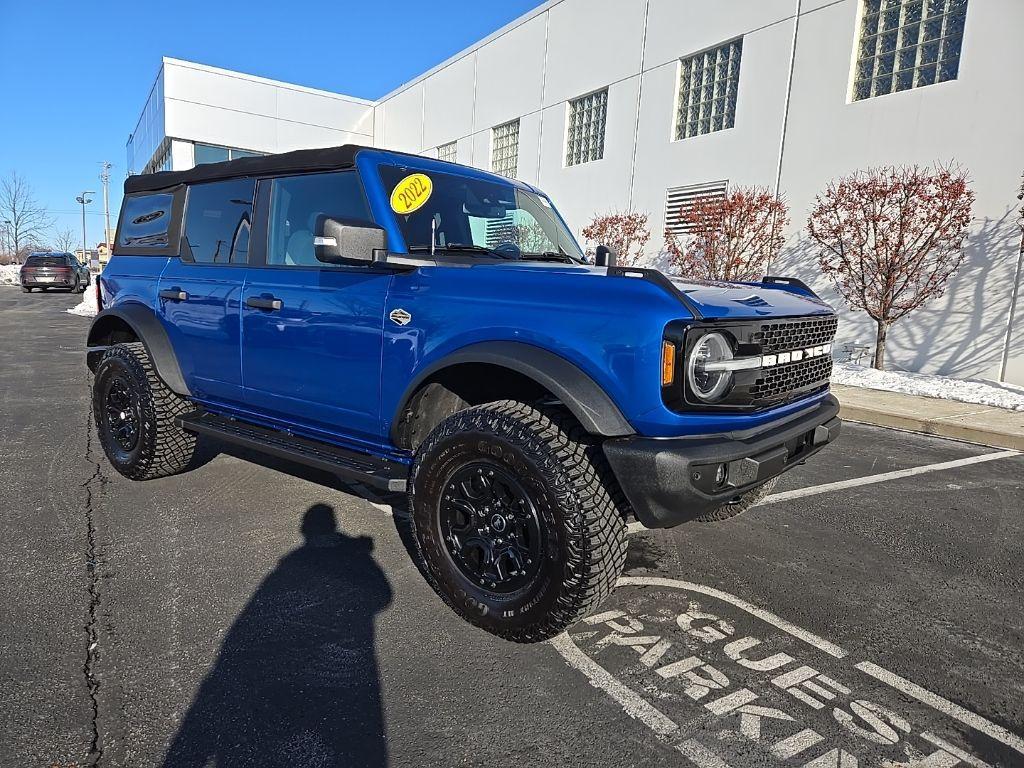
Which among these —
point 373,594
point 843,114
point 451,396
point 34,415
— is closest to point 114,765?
point 373,594

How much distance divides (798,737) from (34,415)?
705 centimetres

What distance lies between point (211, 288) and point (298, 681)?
2.47 m

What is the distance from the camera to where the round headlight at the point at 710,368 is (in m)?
2.45

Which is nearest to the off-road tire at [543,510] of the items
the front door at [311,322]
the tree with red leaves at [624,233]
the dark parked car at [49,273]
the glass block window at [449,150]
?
the front door at [311,322]

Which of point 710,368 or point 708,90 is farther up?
point 708,90

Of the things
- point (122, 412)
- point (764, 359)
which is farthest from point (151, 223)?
point (764, 359)

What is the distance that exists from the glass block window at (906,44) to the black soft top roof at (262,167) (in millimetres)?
9921

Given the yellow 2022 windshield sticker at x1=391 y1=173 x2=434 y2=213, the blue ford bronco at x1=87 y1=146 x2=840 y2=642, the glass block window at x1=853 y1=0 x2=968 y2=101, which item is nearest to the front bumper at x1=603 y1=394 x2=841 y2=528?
the blue ford bronco at x1=87 y1=146 x2=840 y2=642

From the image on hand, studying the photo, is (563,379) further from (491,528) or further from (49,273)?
(49,273)

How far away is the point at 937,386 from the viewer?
357 inches

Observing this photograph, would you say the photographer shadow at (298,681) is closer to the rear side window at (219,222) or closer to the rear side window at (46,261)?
the rear side window at (219,222)

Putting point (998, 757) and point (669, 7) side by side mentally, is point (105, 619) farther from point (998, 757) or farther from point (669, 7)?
point (669, 7)

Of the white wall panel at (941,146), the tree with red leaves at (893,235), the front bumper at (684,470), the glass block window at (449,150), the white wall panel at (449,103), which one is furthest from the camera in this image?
the glass block window at (449,150)

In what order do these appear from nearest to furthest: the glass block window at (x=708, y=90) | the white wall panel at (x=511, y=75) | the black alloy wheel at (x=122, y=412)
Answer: the black alloy wheel at (x=122, y=412) < the glass block window at (x=708, y=90) < the white wall panel at (x=511, y=75)
